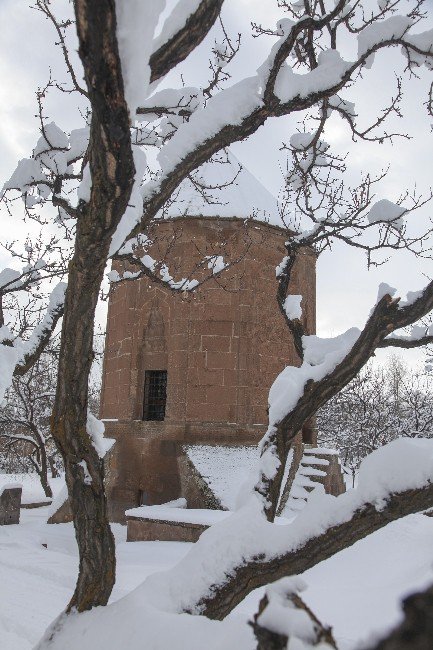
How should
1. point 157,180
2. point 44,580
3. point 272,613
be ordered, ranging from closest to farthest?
point 272,613 < point 157,180 < point 44,580

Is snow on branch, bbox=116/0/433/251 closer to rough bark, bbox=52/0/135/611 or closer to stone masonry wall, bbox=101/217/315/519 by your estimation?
rough bark, bbox=52/0/135/611

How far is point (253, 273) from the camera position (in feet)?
37.1

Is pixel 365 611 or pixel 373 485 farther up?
pixel 373 485

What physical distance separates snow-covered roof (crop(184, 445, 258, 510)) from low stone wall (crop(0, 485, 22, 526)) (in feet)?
13.8

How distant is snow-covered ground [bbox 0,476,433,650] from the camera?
221cm

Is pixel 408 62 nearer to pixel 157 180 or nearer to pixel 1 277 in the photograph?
pixel 157 180

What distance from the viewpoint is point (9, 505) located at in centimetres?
1107

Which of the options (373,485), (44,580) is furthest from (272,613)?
(44,580)

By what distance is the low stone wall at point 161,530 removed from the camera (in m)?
8.21

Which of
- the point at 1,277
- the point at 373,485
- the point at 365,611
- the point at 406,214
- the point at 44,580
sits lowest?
the point at 44,580

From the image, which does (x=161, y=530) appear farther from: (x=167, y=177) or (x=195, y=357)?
(x=167, y=177)

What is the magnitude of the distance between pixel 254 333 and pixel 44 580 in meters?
6.33

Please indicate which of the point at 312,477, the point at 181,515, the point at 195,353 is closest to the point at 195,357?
the point at 195,353

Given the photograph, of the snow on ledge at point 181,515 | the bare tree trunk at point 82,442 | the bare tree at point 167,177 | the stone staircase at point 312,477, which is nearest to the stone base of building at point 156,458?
the snow on ledge at point 181,515
